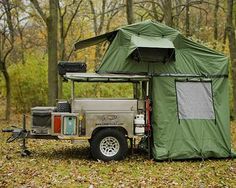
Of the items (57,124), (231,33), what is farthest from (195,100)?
(231,33)

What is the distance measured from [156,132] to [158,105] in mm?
713

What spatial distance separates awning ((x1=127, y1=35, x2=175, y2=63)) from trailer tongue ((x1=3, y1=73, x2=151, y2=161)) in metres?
0.55

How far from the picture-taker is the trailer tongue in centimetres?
1071

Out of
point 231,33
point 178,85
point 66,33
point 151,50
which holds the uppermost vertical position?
point 66,33

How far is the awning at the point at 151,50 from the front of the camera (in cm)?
1092

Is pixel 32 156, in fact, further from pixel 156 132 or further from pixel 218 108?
pixel 218 108

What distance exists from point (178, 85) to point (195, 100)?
616 millimetres

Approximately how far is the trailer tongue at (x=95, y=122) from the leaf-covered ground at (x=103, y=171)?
486 mm

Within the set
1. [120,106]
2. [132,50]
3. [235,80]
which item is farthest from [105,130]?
[235,80]

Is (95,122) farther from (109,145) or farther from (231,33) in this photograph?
(231,33)

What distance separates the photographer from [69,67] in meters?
11.2

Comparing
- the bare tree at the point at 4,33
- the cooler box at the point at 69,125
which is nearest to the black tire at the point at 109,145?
the cooler box at the point at 69,125

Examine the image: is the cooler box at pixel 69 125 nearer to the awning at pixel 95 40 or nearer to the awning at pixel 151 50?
the awning at pixel 151 50

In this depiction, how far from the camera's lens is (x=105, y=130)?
10.9 m
